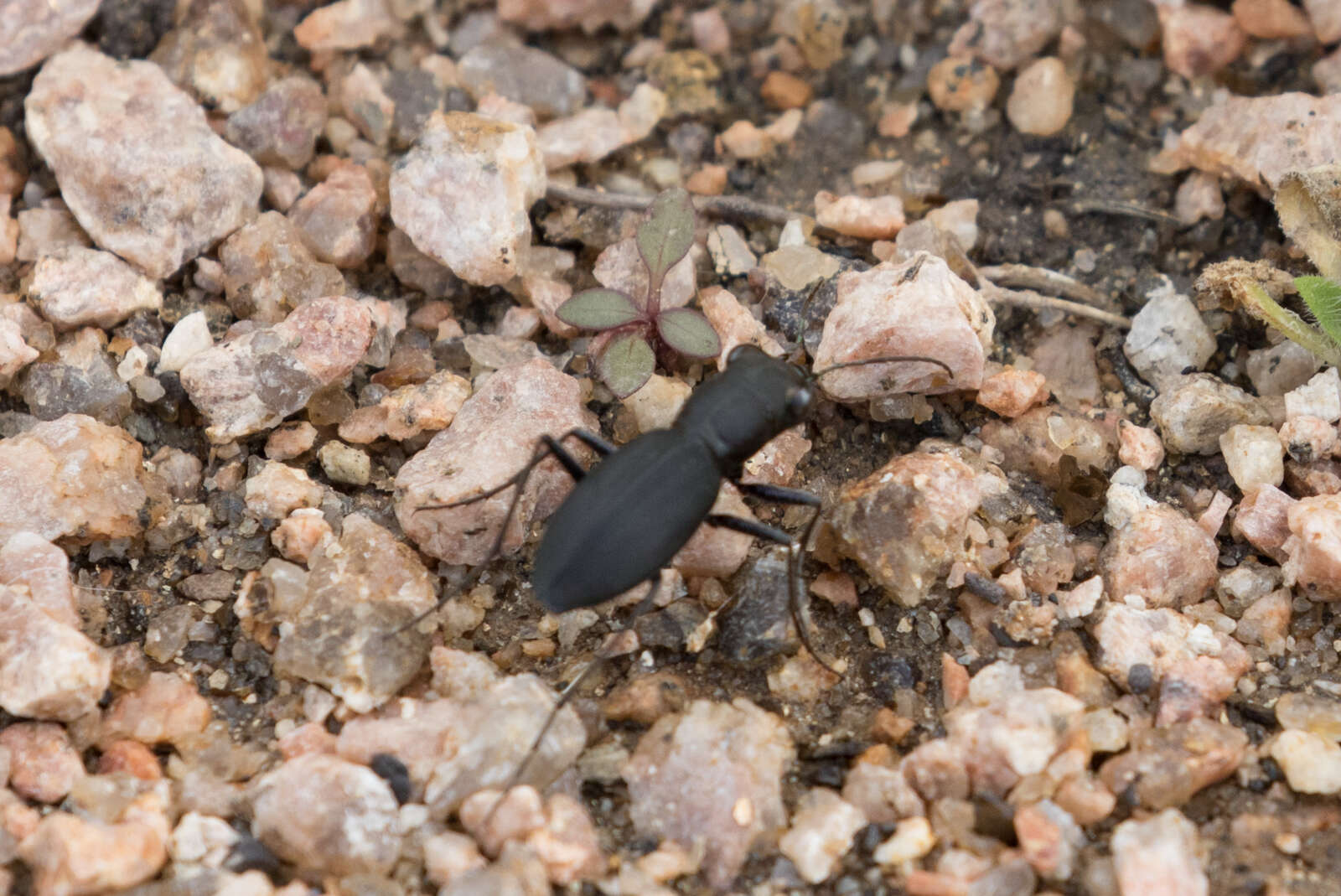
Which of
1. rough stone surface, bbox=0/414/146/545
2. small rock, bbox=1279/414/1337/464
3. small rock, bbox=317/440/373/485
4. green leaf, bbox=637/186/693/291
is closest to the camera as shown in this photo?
rough stone surface, bbox=0/414/146/545

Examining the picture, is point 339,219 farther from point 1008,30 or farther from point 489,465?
point 1008,30

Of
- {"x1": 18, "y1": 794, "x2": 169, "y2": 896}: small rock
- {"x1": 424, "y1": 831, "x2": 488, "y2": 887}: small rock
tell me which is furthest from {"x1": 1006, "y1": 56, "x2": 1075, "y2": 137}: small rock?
{"x1": 18, "y1": 794, "x2": 169, "y2": 896}: small rock

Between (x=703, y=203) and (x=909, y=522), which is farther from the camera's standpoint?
(x=703, y=203)

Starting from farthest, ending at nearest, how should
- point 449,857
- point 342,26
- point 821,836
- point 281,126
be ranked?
point 342,26
point 281,126
point 821,836
point 449,857

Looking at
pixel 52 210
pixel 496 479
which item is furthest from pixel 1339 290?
pixel 52 210

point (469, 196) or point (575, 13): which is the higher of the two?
point (575, 13)

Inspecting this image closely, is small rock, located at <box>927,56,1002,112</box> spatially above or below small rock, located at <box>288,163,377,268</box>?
below

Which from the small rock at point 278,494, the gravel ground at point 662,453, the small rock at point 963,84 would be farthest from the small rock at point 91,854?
the small rock at point 963,84

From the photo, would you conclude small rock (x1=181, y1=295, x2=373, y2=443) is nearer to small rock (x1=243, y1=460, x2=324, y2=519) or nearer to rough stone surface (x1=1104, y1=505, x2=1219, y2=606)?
small rock (x1=243, y1=460, x2=324, y2=519)

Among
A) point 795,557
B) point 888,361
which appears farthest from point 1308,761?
point 888,361
